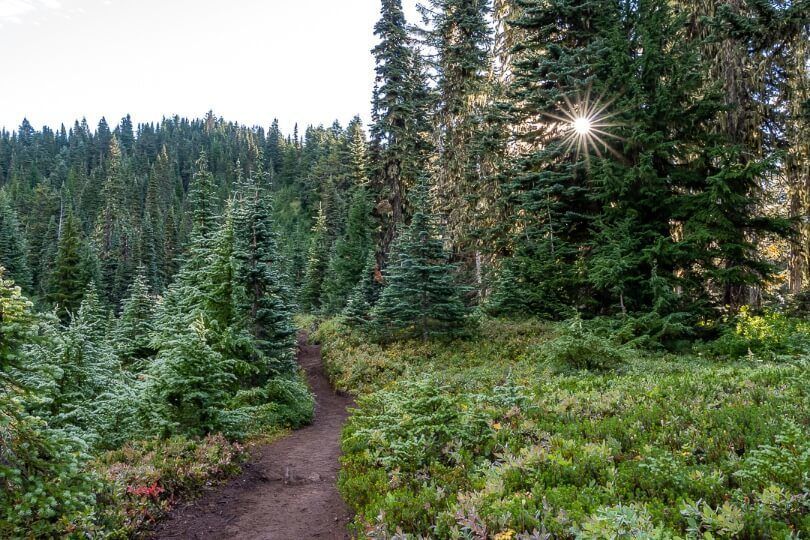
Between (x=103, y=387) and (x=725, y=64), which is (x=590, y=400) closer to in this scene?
(x=103, y=387)

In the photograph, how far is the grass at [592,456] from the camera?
164 inches

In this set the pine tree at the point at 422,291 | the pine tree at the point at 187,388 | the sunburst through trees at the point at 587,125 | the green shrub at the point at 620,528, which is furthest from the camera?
the pine tree at the point at 422,291

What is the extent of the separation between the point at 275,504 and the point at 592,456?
560 cm

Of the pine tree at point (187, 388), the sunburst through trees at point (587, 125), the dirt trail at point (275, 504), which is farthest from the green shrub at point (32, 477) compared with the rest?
the sunburst through trees at point (587, 125)

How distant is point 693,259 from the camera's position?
1540 centimetres

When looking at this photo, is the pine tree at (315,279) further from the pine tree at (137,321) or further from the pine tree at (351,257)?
the pine tree at (137,321)

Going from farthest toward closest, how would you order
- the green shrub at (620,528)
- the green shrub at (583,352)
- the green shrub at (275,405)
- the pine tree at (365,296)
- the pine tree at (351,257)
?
the pine tree at (351,257) < the pine tree at (365,296) < the green shrub at (275,405) < the green shrub at (583,352) < the green shrub at (620,528)

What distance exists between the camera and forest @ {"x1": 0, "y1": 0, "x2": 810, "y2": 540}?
478cm

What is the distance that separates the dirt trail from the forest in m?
0.43

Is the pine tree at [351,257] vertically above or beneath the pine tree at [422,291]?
above

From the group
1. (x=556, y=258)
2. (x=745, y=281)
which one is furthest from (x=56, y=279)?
(x=745, y=281)

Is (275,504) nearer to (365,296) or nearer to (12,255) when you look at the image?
(365,296)

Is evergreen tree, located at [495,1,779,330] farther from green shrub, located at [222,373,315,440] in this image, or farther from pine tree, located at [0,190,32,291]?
pine tree, located at [0,190,32,291]

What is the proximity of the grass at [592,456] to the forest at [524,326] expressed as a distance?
40mm
